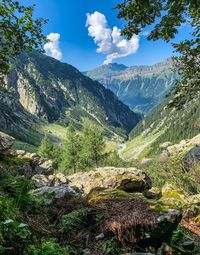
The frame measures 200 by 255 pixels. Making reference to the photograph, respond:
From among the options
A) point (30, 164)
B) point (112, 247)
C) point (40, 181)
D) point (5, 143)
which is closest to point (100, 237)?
point (112, 247)

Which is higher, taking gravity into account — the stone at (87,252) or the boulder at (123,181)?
the boulder at (123,181)

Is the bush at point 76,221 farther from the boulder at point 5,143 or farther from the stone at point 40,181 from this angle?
the boulder at point 5,143

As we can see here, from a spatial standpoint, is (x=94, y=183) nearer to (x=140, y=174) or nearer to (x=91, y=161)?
(x=140, y=174)

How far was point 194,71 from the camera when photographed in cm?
1440

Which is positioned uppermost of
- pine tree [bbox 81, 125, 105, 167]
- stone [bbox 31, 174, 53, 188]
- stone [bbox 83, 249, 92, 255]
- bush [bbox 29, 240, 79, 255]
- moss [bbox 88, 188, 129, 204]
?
pine tree [bbox 81, 125, 105, 167]

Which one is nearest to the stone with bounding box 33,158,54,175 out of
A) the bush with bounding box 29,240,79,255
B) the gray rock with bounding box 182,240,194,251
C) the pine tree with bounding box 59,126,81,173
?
the pine tree with bounding box 59,126,81,173

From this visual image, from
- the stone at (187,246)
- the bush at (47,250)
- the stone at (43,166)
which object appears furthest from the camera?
the stone at (43,166)

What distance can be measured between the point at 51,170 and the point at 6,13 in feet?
127

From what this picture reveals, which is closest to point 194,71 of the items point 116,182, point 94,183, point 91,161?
point 116,182

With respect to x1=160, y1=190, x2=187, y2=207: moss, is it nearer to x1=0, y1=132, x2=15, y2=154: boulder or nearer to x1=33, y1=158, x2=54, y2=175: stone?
x1=0, y1=132, x2=15, y2=154: boulder

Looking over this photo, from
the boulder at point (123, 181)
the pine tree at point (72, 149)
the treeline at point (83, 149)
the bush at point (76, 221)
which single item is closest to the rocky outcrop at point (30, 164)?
the boulder at point (123, 181)

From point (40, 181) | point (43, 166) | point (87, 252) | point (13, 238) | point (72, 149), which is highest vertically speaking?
point (72, 149)

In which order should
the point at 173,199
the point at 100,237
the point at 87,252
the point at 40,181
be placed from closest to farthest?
the point at 87,252, the point at 100,237, the point at 173,199, the point at 40,181

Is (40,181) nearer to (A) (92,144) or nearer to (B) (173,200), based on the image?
(B) (173,200)
